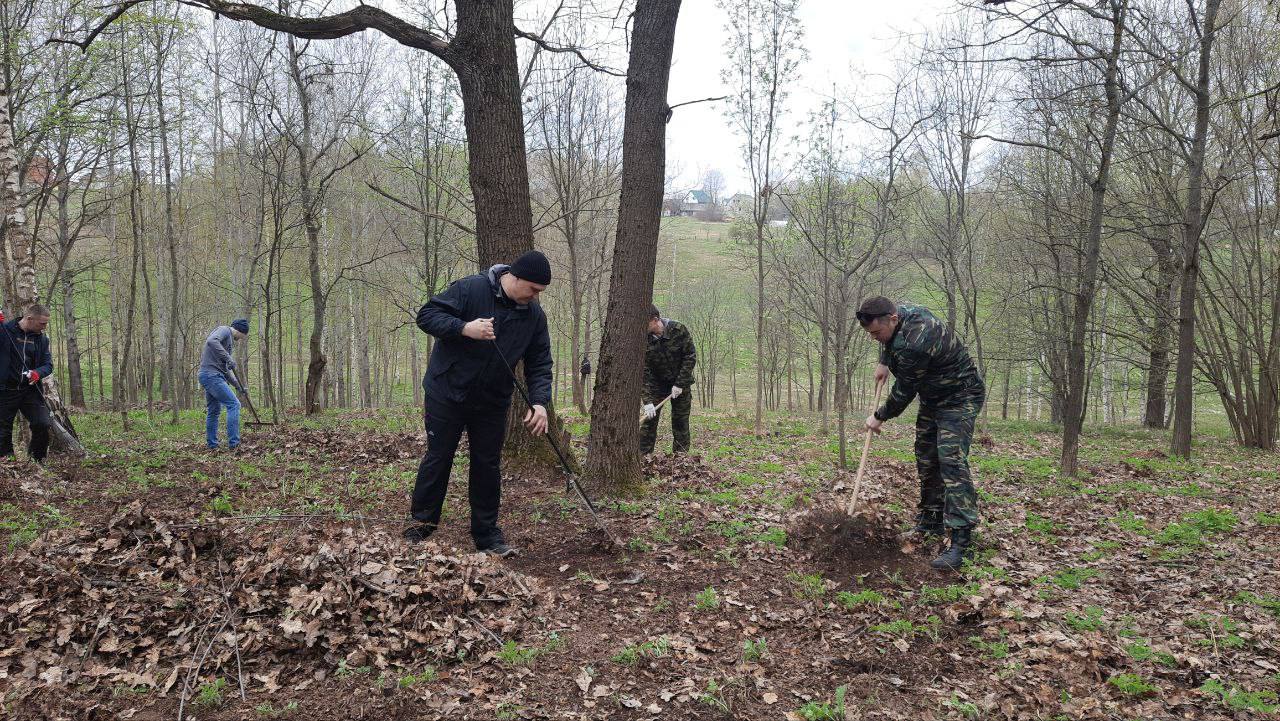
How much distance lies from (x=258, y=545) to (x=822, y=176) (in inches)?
527

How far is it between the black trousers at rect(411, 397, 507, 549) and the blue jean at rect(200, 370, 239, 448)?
20.8ft

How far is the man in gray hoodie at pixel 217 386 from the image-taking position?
938cm

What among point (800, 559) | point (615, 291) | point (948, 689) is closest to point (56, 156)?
point (615, 291)

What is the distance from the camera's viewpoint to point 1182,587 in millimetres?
4395

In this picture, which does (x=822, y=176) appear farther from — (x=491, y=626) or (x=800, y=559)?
(x=491, y=626)

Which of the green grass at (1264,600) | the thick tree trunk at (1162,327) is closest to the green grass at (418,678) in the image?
the green grass at (1264,600)

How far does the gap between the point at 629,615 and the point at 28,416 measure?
8448 millimetres

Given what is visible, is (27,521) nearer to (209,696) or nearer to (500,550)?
(209,696)


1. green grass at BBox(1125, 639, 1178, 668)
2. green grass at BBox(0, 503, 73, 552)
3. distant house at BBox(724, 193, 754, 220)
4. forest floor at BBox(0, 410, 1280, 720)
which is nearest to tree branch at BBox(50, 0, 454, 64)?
green grass at BBox(0, 503, 73, 552)

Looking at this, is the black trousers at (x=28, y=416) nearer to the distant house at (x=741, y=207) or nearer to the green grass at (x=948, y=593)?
the green grass at (x=948, y=593)

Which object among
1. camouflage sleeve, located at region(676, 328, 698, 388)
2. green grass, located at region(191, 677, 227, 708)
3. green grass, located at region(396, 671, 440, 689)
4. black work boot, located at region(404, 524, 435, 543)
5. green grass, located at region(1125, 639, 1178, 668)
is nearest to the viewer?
green grass, located at region(191, 677, 227, 708)

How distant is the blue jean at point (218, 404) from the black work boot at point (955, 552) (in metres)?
9.29

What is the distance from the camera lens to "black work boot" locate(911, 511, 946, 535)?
17.9 ft

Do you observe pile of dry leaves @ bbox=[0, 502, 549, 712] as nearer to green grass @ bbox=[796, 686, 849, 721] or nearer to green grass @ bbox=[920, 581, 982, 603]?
green grass @ bbox=[796, 686, 849, 721]
